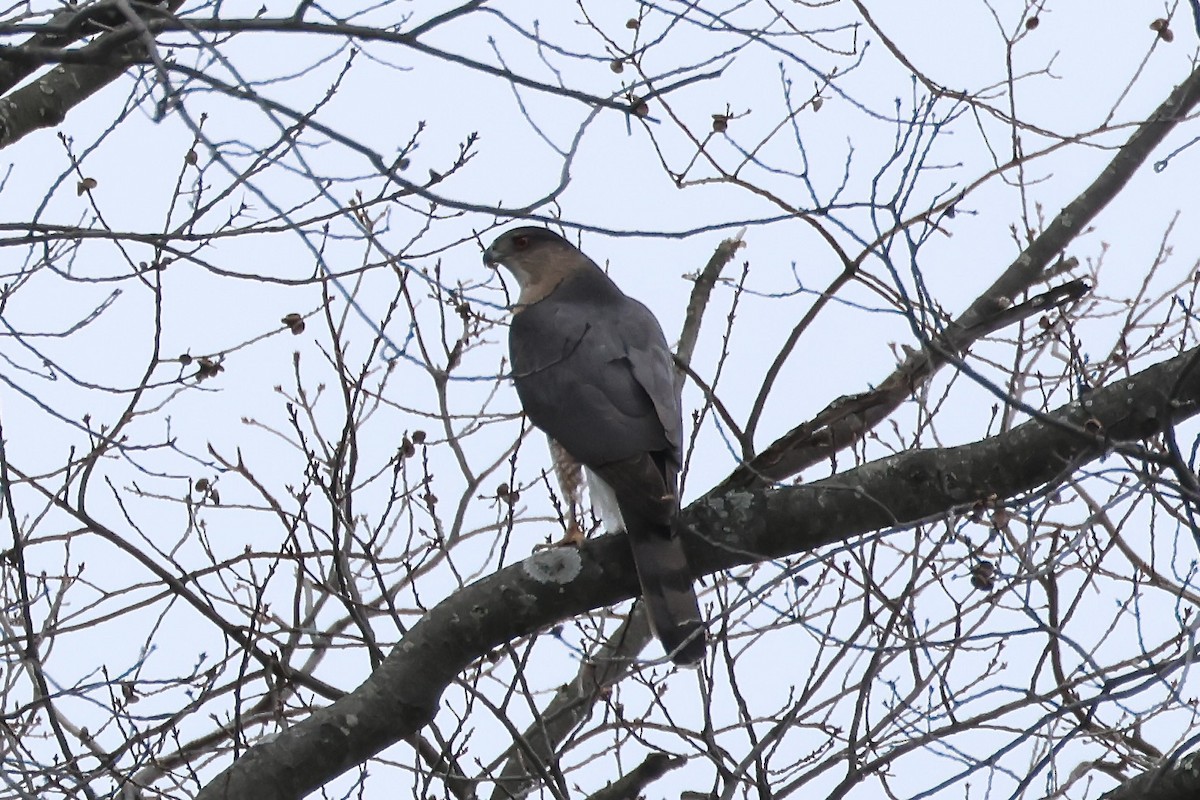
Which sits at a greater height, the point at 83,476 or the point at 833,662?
the point at 83,476

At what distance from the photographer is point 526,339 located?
559 cm

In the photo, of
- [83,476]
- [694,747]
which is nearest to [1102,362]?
[694,747]

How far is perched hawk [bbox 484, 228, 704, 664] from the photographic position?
4145 millimetres

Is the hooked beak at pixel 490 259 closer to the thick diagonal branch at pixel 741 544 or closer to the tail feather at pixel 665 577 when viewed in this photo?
the tail feather at pixel 665 577

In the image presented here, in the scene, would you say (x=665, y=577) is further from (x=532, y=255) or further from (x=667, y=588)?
(x=532, y=255)

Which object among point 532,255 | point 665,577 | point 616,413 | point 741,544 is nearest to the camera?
point 741,544

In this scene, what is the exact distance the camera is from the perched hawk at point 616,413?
13.6 feet

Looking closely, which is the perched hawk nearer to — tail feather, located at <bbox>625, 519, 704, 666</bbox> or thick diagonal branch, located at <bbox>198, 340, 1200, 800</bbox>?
tail feather, located at <bbox>625, 519, 704, 666</bbox>

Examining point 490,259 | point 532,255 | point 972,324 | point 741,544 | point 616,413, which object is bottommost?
point 741,544

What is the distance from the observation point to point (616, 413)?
4887 mm

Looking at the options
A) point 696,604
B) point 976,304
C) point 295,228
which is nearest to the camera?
point 295,228

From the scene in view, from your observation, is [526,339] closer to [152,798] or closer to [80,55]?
[152,798]

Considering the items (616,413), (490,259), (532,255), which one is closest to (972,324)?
(616,413)

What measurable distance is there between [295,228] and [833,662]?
2140 millimetres
